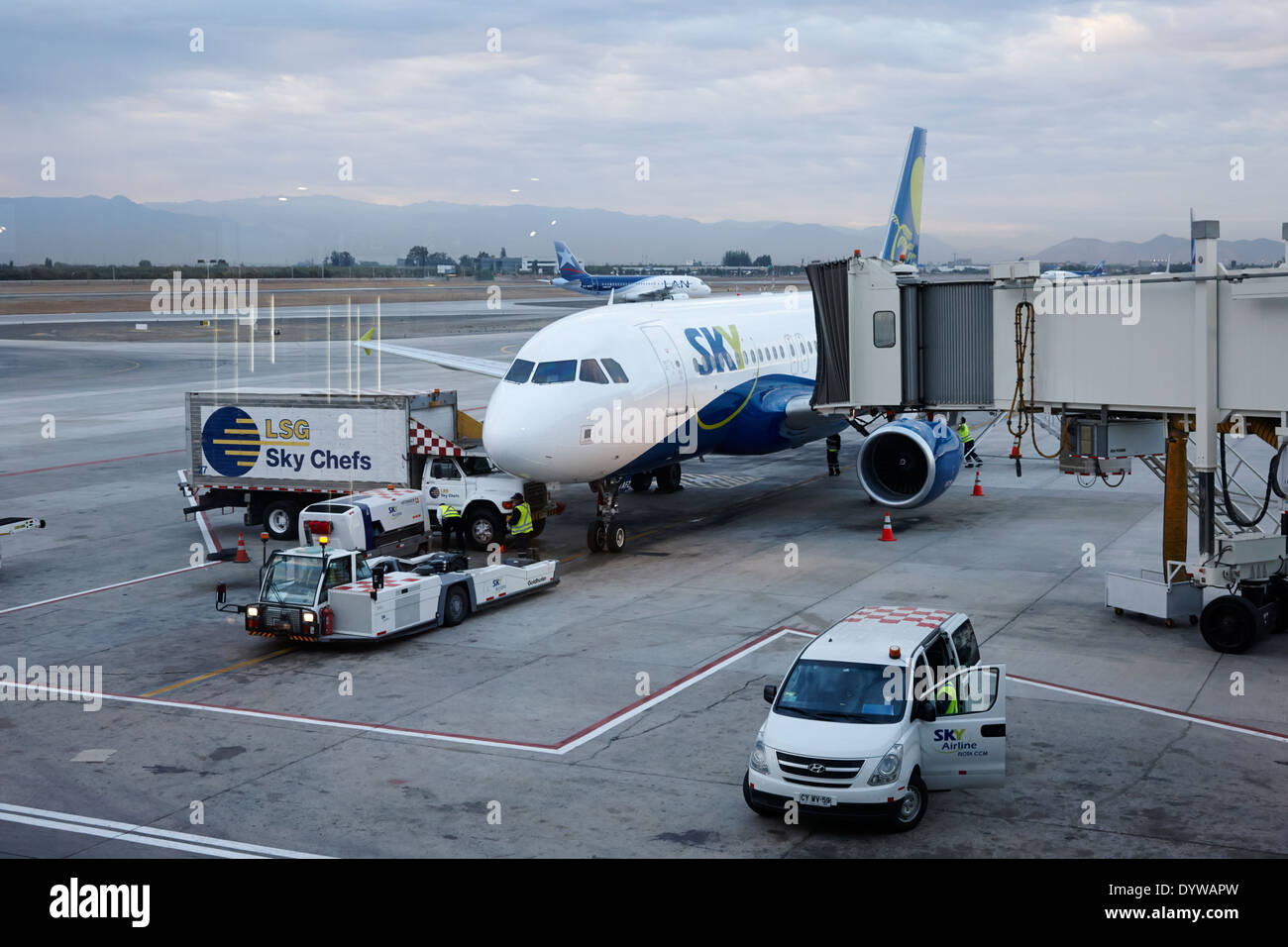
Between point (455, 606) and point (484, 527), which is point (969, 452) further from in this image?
point (455, 606)

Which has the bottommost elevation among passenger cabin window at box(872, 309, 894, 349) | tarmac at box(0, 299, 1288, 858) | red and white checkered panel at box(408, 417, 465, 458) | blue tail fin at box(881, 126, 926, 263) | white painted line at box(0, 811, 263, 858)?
white painted line at box(0, 811, 263, 858)

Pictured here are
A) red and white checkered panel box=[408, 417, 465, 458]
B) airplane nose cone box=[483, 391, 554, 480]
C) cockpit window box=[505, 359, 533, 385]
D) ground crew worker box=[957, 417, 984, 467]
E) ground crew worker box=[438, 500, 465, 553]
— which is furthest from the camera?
ground crew worker box=[957, 417, 984, 467]

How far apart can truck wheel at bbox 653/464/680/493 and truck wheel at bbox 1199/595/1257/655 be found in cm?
1801

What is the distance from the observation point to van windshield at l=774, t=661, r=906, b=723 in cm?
1403

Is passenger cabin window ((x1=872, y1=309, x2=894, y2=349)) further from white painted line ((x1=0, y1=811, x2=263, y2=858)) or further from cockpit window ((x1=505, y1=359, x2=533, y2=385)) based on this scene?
white painted line ((x1=0, y1=811, x2=263, y2=858))

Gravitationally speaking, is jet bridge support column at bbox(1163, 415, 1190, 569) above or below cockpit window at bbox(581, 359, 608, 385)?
below

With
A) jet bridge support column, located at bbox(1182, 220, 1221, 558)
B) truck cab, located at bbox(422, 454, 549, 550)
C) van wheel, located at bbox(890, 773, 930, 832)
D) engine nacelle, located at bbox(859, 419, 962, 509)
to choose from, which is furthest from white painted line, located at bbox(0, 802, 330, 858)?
engine nacelle, located at bbox(859, 419, 962, 509)

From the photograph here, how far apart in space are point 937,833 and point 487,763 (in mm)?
5473

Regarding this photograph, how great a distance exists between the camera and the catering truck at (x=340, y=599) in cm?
2081

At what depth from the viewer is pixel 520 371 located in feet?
87.1

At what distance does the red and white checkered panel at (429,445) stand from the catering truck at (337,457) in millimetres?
22

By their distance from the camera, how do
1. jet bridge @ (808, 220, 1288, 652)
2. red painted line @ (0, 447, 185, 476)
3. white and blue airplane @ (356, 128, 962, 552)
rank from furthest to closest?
red painted line @ (0, 447, 185, 476)
white and blue airplane @ (356, 128, 962, 552)
jet bridge @ (808, 220, 1288, 652)

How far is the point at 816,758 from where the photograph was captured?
524 inches
